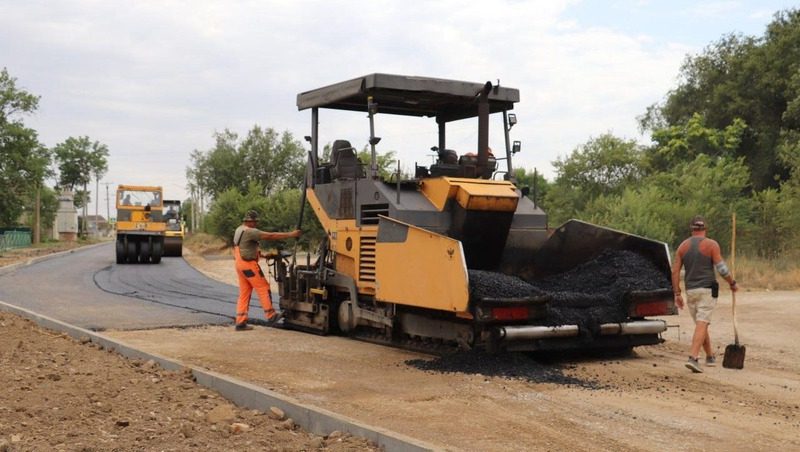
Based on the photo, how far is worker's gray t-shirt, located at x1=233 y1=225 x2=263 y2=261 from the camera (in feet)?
37.2

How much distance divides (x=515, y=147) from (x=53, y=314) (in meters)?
7.82

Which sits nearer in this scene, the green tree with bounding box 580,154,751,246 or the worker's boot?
the worker's boot

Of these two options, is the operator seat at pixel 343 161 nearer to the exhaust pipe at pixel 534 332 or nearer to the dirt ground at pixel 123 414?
the exhaust pipe at pixel 534 332

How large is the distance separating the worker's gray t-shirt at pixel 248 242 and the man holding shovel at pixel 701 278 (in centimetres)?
549

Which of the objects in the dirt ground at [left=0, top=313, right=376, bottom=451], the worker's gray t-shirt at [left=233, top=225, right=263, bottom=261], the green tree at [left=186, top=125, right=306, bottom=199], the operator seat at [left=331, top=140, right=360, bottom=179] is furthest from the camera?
the green tree at [left=186, top=125, right=306, bottom=199]

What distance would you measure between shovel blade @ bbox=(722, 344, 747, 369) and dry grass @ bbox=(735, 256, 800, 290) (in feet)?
36.9

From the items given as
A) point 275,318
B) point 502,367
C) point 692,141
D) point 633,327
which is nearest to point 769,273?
point 633,327

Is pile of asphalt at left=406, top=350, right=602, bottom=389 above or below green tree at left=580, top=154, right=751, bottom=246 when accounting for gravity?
below

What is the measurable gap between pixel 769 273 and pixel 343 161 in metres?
13.4

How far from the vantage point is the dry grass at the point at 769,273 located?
18750 millimetres

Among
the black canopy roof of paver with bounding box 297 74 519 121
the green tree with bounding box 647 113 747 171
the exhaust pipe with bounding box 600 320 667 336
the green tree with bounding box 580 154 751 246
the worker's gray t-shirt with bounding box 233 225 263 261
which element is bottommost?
the exhaust pipe with bounding box 600 320 667 336

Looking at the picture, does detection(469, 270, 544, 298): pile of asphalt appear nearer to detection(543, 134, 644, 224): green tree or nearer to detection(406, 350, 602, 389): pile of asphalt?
detection(406, 350, 602, 389): pile of asphalt

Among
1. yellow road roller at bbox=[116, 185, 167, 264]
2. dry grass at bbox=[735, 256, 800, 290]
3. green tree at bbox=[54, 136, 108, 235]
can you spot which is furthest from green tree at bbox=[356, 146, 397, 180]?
green tree at bbox=[54, 136, 108, 235]

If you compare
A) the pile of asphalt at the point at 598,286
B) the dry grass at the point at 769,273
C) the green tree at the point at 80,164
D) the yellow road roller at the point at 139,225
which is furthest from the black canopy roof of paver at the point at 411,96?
the green tree at the point at 80,164
